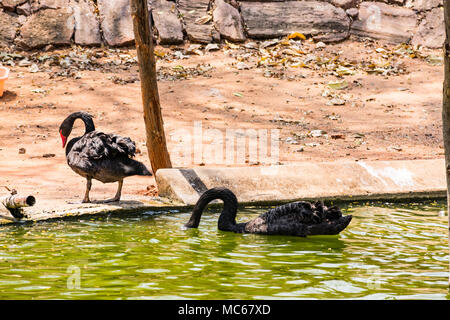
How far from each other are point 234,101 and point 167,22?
4664 mm

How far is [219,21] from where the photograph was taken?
60.6ft

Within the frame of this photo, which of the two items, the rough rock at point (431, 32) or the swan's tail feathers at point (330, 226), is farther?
the rough rock at point (431, 32)

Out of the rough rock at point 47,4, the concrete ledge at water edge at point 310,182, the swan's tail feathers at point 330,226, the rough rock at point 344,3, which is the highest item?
the rough rock at point 344,3

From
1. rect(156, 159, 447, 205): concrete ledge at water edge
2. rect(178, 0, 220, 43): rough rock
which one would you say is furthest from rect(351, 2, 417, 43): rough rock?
rect(156, 159, 447, 205): concrete ledge at water edge

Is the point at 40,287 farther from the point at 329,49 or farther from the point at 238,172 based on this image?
the point at 329,49

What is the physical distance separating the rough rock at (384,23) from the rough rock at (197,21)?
432 centimetres

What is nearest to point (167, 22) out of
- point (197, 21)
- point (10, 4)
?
point (197, 21)

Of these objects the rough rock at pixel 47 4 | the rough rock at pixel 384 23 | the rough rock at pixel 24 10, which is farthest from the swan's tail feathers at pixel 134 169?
the rough rock at pixel 384 23

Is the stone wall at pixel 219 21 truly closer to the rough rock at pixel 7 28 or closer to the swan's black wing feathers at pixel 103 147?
the rough rock at pixel 7 28

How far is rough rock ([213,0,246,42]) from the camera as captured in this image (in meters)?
18.3

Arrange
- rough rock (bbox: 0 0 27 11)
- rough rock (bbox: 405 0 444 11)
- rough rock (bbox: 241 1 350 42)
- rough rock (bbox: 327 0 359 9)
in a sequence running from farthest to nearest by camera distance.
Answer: rough rock (bbox: 405 0 444 11), rough rock (bbox: 327 0 359 9), rough rock (bbox: 241 1 350 42), rough rock (bbox: 0 0 27 11)

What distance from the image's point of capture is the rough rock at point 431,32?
19062 millimetres

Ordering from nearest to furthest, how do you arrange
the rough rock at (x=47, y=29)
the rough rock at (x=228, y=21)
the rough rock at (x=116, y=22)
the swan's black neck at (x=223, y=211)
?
1. the swan's black neck at (x=223, y=211)
2. the rough rock at (x=47, y=29)
3. the rough rock at (x=116, y=22)
4. the rough rock at (x=228, y=21)

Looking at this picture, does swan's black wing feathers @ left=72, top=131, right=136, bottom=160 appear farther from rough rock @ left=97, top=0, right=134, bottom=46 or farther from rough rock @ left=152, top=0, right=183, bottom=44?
rough rock @ left=152, top=0, right=183, bottom=44
